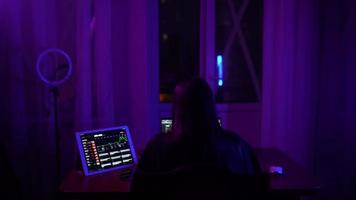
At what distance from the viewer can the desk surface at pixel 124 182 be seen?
212 cm

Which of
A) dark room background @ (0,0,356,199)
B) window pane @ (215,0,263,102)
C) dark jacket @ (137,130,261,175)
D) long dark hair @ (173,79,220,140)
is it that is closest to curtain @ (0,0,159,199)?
dark room background @ (0,0,356,199)

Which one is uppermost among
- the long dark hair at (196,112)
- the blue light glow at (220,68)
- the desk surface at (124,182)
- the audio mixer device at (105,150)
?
the blue light glow at (220,68)

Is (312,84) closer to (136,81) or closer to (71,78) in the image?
(136,81)

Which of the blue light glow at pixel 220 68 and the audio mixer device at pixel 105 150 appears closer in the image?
the audio mixer device at pixel 105 150

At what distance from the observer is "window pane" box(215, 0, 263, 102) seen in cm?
385

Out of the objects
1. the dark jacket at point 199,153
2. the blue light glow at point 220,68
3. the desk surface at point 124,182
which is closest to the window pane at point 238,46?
the blue light glow at point 220,68

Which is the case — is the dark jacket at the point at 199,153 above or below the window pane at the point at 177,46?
below

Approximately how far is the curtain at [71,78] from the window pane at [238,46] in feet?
2.69

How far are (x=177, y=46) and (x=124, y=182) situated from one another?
255 centimetres

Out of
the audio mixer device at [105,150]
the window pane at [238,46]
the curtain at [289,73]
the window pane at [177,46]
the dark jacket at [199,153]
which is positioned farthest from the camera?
the window pane at [177,46]

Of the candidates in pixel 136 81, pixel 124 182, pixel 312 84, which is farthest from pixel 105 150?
pixel 312 84

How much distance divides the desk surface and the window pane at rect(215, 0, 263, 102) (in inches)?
57.0

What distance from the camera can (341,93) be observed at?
3.38 metres

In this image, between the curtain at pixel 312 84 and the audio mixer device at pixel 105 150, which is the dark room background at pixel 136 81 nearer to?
the curtain at pixel 312 84
